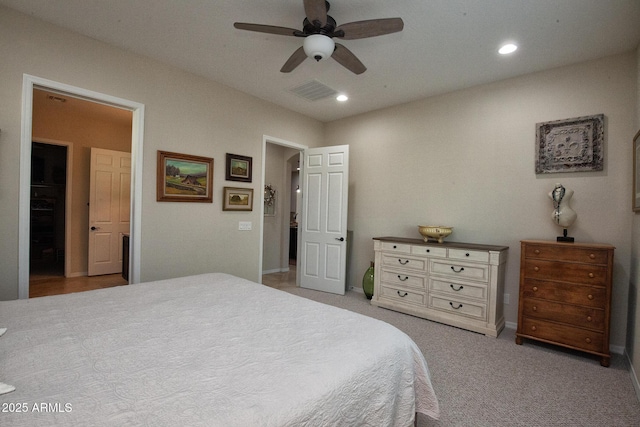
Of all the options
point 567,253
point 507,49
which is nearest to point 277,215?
point 507,49

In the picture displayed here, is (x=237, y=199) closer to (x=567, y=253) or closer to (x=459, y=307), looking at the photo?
(x=459, y=307)

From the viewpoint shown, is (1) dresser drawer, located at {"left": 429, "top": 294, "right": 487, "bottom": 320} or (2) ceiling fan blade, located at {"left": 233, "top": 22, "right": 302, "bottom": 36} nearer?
(2) ceiling fan blade, located at {"left": 233, "top": 22, "right": 302, "bottom": 36}

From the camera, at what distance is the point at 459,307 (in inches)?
126

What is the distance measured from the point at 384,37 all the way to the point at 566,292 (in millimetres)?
2763

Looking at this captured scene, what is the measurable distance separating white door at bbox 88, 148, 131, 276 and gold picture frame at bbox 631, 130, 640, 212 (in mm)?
6707

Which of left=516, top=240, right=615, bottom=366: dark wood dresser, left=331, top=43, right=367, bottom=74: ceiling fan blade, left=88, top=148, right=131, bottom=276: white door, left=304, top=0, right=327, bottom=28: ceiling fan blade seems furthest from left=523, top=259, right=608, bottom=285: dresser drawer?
left=88, top=148, right=131, bottom=276: white door

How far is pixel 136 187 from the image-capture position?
2994 mm

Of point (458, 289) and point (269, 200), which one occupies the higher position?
point (269, 200)

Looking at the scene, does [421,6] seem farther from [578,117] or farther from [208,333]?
[208,333]

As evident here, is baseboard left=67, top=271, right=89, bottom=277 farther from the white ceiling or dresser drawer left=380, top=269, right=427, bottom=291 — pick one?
dresser drawer left=380, top=269, right=427, bottom=291

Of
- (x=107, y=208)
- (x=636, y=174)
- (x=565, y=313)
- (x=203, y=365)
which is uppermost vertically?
(x=636, y=174)

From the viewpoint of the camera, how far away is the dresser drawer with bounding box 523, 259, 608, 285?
8.04 feet

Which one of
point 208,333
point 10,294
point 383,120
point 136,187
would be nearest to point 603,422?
point 208,333

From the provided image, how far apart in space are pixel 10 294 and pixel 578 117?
5376 millimetres
